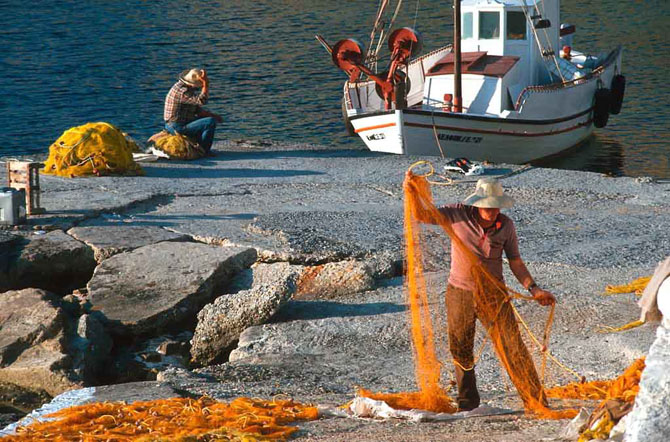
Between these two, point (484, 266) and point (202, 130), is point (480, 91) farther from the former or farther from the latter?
point (484, 266)

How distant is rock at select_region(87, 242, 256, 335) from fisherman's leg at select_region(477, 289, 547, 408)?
12.9 feet

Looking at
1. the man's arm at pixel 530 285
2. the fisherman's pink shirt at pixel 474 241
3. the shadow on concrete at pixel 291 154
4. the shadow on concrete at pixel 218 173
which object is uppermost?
the fisherman's pink shirt at pixel 474 241

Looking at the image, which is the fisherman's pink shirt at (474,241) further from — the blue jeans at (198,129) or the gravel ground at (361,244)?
the blue jeans at (198,129)

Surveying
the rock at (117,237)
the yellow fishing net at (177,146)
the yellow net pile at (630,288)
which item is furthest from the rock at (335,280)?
the yellow fishing net at (177,146)

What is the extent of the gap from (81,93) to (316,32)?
10.9m

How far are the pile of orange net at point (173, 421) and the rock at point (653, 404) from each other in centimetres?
217

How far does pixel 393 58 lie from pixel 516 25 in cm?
295

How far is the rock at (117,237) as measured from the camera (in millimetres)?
10172

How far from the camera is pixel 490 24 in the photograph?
18.8 m

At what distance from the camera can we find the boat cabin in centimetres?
1789

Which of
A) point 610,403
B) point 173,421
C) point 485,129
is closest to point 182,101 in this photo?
point 485,129

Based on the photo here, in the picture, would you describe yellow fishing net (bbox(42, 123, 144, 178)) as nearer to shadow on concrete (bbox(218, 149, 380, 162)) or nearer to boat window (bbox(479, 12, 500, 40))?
shadow on concrete (bbox(218, 149, 380, 162))

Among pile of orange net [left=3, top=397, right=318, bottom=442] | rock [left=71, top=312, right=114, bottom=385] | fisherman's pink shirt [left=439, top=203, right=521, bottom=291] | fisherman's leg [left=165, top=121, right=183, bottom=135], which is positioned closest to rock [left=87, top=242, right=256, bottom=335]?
rock [left=71, top=312, right=114, bottom=385]

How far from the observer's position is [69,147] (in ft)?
43.1
